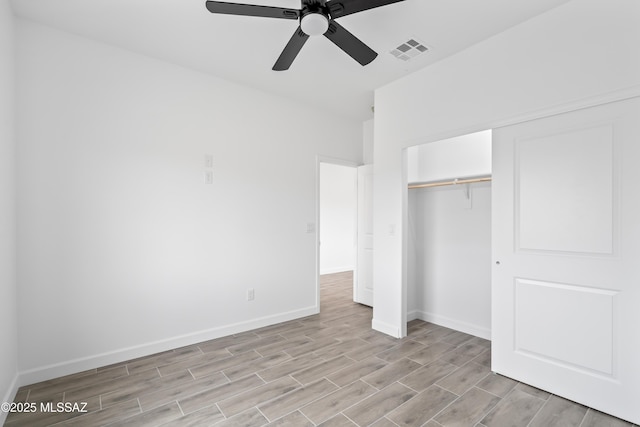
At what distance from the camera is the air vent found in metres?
2.75

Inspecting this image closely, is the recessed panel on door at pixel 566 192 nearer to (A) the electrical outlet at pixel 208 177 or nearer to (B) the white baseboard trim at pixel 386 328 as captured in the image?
(B) the white baseboard trim at pixel 386 328

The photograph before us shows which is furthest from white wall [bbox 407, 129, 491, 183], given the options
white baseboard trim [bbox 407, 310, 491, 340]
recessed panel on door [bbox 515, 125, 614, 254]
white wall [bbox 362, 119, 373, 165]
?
white baseboard trim [bbox 407, 310, 491, 340]

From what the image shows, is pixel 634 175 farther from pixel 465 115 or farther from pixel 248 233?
pixel 248 233

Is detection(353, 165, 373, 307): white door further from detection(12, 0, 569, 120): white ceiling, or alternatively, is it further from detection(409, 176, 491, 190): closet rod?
detection(12, 0, 569, 120): white ceiling

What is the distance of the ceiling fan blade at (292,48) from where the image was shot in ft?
6.63

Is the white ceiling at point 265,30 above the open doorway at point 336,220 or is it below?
above

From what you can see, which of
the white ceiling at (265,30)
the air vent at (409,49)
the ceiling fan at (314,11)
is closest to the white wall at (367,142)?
the white ceiling at (265,30)

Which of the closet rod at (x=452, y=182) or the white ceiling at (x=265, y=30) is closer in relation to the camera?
the white ceiling at (x=265, y=30)

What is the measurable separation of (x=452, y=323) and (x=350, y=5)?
3.44 m

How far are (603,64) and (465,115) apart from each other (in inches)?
38.4

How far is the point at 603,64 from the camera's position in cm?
209

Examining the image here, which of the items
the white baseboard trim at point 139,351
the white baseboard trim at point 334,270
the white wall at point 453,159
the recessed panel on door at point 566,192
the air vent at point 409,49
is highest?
the air vent at point 409,49

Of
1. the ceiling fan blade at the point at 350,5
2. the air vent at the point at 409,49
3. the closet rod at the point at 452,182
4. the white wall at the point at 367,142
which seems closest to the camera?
the ceiling fan blade at the point at 350,5

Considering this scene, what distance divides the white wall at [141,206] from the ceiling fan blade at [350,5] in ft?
6.72
